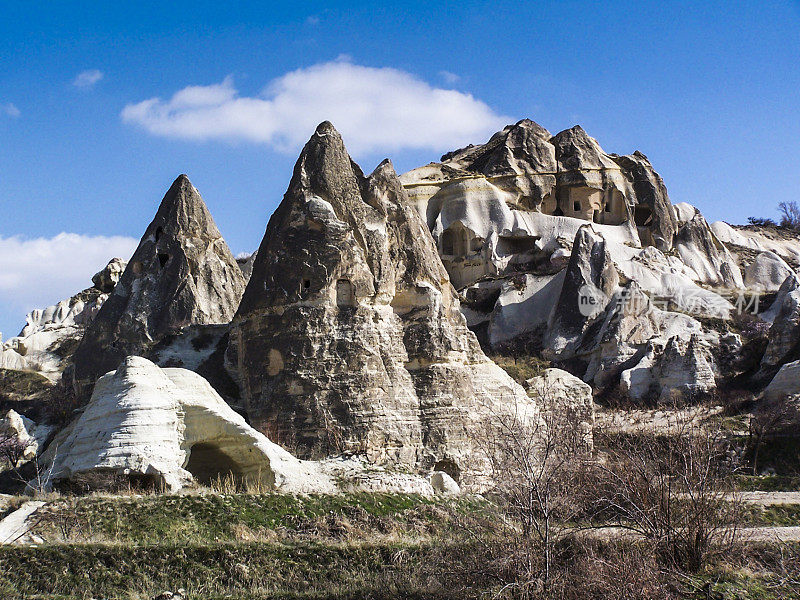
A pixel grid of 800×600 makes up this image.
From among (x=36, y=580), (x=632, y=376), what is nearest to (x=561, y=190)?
(x=632, y=376)

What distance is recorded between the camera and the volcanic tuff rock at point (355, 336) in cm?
2181

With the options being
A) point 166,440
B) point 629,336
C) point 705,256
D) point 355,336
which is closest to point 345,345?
point 355,336

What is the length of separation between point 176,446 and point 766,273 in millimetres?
48229

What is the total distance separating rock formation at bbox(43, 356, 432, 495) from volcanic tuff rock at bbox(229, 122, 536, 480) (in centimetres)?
131

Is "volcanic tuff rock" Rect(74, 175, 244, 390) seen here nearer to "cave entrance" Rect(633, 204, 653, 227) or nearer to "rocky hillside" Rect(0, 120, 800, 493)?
"rocky hillside" Rect(0, 120, 800, 493)

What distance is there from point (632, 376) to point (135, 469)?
76.1 feet

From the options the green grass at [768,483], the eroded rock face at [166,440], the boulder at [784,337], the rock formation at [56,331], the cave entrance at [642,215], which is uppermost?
the cave entrance at [642,215]

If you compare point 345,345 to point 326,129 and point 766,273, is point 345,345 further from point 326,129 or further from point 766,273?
point 766,273

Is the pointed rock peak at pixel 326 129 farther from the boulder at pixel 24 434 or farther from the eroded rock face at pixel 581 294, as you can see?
the eroded rock face at pixel 581 294

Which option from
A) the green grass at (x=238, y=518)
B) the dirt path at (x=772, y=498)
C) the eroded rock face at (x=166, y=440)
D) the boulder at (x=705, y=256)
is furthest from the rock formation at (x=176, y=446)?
the boulder at (x=705, y=256)

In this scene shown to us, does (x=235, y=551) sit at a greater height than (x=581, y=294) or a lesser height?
lesser

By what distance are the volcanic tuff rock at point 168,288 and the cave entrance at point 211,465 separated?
6.74 m

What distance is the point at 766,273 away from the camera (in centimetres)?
5972

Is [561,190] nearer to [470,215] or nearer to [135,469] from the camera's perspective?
[470,215]
